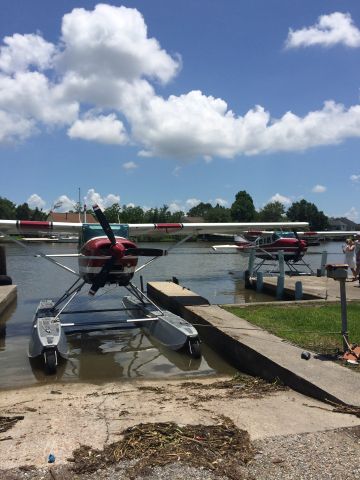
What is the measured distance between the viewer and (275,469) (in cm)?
321

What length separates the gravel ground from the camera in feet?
10.3

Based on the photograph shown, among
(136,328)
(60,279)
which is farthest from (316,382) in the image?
(60,279)

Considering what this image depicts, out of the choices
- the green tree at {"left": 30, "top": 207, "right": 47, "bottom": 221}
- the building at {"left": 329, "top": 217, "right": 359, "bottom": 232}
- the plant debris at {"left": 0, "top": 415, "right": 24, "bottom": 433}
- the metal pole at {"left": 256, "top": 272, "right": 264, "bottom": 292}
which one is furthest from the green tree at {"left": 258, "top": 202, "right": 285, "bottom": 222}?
the plant debris at {"left": 0, "top": 415, "right": 24, "bottom": 433}

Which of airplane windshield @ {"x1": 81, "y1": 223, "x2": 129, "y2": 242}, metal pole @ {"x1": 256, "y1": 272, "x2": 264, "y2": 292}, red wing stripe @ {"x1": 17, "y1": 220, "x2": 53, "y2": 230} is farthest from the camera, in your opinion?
metal pole @ {"x1": 256, "y1": 272, "x2": 264, "y2": 292}

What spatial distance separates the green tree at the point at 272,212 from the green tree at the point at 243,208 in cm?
491

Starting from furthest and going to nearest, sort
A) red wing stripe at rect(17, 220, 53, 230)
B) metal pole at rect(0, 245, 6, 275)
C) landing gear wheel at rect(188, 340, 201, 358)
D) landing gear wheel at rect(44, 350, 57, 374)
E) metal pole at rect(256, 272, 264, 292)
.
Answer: metal pole at rect(0, 245, 6, 275), metal pole at rect(256, 272, 264, 292), red wing stripe at rect(17, 220, 53, 230), landing gear wheel at rect(188, 340, 201, 358), landing gear wheel at rect(44, 350, 57, 374)

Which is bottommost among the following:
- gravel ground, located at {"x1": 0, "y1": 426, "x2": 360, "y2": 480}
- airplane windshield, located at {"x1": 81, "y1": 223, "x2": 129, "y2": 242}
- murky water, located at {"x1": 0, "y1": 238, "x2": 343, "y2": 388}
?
murky water, located at {"x1": 0, "y1": 238, "x2": 343, "y2": 388}

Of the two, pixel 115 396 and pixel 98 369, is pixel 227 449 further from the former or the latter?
pixel 98 369

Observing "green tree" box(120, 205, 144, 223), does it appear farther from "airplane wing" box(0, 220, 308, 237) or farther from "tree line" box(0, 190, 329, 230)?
"airplane wing" box(0, 220, 308, 237)

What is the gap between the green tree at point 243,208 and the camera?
103 m

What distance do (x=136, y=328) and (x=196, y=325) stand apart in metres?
2.02

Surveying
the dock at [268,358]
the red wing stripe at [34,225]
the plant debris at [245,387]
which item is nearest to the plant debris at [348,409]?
the dock at [268,358]

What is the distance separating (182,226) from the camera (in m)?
12.7

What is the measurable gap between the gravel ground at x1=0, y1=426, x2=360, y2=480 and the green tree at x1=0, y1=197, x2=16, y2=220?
111097 millimetres
